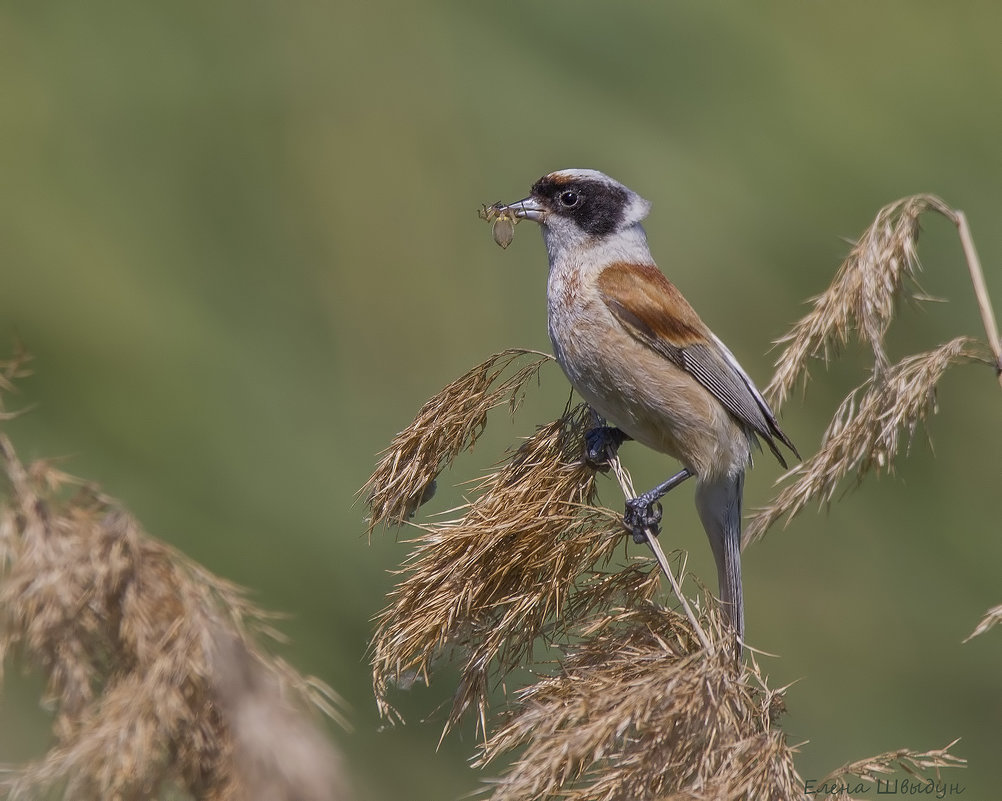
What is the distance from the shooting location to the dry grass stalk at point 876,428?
2133mm

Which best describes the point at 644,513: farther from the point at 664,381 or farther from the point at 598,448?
the point at 664,381

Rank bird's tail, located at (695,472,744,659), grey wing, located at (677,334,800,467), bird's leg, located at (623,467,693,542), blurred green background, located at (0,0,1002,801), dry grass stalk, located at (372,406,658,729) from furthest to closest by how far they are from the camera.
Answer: blurred green background, located at (0,0,1002,801), grey wing, located at (677,334,800,467), bird's tail, located at (695,472,744,659), bird's leg, located at (623,467,693,542), dry grass stalk, located at (372,406,658,729)

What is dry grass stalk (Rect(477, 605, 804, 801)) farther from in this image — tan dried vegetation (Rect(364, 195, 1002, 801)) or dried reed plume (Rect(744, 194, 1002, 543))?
dried reed plume (Rect(744, 194, 1002, 543))

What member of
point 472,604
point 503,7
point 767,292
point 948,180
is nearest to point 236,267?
point 503,7

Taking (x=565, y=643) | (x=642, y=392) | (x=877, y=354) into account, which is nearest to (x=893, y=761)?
(x=565, y=643)

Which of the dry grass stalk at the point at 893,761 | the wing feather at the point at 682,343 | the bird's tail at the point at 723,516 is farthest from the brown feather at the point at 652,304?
the dry grass stalk at the point at 893,761

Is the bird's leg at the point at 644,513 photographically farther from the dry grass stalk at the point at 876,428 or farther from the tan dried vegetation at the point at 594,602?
the dry grass stalk at the point at 876,428

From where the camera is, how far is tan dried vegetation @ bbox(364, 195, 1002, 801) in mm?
1758

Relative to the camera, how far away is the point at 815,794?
5.99 ft

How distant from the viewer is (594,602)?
217cm

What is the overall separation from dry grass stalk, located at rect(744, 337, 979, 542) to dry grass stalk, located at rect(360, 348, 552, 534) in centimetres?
67

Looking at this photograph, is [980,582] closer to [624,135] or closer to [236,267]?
[624,135]

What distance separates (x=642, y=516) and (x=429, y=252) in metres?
5.62

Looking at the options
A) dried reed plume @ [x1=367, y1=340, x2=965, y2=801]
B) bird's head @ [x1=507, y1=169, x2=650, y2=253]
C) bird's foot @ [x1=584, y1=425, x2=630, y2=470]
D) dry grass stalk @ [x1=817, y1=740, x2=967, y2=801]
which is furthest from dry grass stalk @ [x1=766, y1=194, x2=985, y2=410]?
bird's head @ [x1=507, y1=169, x2=650, y2=253]
